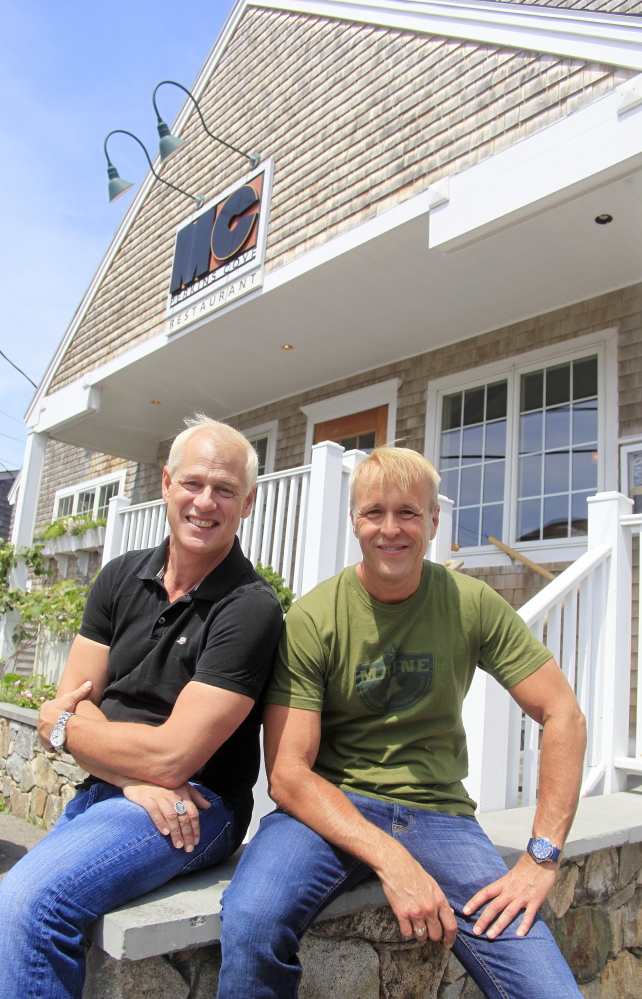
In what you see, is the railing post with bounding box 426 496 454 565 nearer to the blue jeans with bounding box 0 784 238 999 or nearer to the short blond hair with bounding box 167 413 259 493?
the short blond hair with bounding box 167 413 259 493

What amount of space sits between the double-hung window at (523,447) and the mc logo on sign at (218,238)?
2.04 metres

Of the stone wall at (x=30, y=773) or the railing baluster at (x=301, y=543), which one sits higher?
the railing baluster at (x=301, y=543)

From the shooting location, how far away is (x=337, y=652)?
169 centimetres

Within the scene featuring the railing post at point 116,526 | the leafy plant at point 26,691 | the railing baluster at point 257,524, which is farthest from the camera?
the railing post at point 116,526

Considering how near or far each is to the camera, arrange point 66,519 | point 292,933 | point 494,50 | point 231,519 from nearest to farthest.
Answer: point 292,933 < point 231,519 < point 494,50 < point 66,519

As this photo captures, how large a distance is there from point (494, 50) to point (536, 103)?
0.68m

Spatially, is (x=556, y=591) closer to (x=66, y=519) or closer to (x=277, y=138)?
(x=277, y=138)

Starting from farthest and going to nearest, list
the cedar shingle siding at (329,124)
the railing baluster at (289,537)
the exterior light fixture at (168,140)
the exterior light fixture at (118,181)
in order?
the exterior light fixture at (118,181), the exterior light fixture at (168,140), the cedar shingle siding at (329,124), the railing baluster at (289,537)

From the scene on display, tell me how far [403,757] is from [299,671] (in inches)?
12.3

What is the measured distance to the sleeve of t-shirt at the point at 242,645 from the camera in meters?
1.58

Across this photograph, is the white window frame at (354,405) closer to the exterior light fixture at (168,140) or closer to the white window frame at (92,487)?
the exterior light fixture at (168,140)

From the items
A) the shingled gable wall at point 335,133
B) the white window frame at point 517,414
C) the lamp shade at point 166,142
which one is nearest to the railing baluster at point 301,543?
the white window frame at point 517,414

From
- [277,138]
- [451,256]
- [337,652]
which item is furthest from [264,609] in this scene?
[277,138]

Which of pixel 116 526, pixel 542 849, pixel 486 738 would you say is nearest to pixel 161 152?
pixel 116 526
